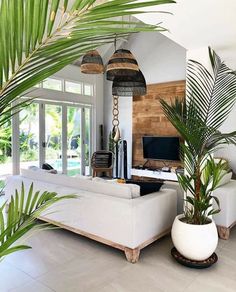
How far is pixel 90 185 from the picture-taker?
332 centimetres

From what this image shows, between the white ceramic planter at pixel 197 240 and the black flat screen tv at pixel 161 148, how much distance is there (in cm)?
395

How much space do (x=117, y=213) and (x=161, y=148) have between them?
164 inches

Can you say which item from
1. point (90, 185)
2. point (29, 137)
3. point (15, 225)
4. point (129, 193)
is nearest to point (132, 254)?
point (129, 193)

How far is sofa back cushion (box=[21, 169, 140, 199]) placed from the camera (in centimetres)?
305

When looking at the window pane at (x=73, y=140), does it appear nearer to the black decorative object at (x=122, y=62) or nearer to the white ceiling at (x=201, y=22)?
the black decorative object at (x=122, y=62)

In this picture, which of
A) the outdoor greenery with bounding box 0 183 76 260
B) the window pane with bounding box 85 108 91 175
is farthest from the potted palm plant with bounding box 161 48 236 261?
the window pane with bounding box 85 108 91 175

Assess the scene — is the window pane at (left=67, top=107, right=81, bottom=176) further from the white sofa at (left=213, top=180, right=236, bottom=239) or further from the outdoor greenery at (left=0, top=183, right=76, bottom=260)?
the outdoor greenery at (left=0, top=183, right=76, bottom=260)

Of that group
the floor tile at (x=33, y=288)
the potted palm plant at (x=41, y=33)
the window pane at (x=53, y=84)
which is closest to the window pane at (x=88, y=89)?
the window pane at (x=53, y=84)

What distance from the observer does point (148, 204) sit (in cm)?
298

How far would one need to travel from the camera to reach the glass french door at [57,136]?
634cm

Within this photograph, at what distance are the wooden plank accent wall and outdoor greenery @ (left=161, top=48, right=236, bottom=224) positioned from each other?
3754 millimetres

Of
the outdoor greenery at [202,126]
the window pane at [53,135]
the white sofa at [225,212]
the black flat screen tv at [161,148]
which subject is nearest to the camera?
the outdoor greenery at [202,126]

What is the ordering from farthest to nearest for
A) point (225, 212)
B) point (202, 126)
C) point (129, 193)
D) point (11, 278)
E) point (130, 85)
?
point (130, 85)
point (225, 212)
point (129, 193)
point (202, 126)
point (11, 278)

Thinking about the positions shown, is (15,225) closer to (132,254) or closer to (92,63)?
(132,254)
